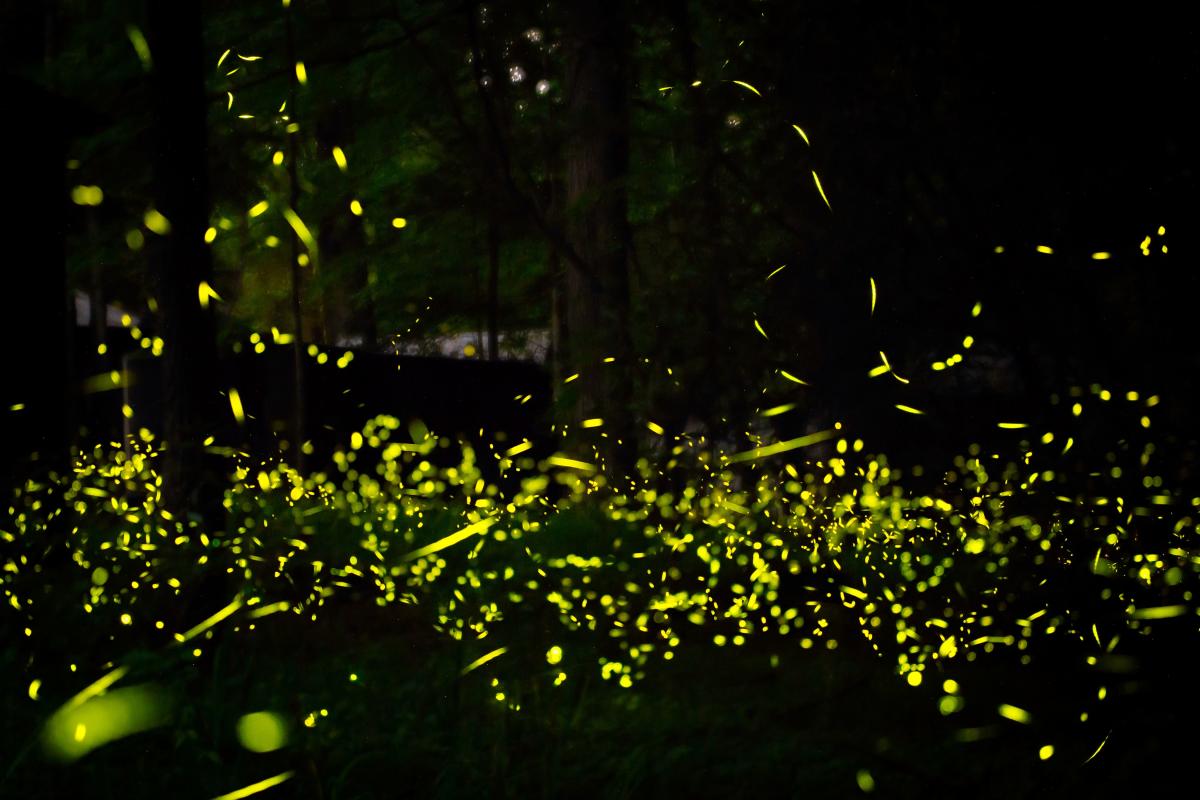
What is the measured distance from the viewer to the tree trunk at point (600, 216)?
729 centimetres

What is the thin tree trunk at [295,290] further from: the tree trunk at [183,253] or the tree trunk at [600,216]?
the tree trunk at [600,216]

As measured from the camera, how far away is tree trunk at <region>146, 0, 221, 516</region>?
19.9 ft

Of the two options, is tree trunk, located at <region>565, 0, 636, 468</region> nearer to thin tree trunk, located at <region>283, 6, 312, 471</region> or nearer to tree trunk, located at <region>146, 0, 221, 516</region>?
thin tree trunk, located at <region>283, 6, 312, 471</region>

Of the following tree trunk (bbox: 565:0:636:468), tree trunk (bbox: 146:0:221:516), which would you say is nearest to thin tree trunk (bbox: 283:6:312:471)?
tree trunk (bbox: 146:0:221:516)

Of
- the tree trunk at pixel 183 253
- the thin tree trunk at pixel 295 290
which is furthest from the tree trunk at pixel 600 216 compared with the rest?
the tree trunk at pixel 183 253

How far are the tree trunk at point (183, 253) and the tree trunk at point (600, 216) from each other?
2.25m

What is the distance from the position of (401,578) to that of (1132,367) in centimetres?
476

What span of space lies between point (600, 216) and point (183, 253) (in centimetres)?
427

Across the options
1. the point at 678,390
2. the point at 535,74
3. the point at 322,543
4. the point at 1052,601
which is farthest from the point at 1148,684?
the point at 535,74

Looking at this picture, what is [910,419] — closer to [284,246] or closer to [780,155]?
[780,155]

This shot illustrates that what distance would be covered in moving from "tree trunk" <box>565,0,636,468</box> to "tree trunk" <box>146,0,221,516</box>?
225 centimetres

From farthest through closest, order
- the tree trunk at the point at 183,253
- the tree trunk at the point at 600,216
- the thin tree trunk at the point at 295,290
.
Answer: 1. the tree trunk at the point at 600,216
2. the thin tree trunk at the point at 295,290
3. the tree trunk at the point at 183,253

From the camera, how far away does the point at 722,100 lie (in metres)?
6.95

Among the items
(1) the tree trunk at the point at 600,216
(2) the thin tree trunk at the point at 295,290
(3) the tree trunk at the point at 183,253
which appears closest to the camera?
(3) the tree trunk at the point at 183,253
